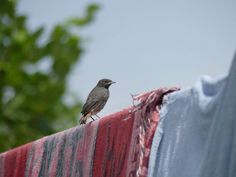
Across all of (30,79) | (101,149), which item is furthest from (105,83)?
(30,79)

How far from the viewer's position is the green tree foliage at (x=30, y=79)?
8367 millimetres

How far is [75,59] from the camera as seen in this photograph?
8.73 meters

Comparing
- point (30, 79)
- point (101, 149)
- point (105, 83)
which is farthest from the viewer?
point (30, 79)

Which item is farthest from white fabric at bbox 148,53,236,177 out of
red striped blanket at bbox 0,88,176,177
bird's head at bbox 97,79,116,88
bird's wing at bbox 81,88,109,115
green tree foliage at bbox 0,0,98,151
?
green tree foliage at bbox 0,0,98,151

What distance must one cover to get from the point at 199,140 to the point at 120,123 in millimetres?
495

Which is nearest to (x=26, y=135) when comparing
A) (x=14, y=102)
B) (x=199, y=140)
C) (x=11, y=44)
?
(x=14, y=102)

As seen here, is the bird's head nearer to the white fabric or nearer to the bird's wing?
the bird's wing

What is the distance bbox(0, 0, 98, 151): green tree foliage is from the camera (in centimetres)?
837

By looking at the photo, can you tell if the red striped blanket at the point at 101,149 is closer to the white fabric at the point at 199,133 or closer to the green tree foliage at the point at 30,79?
the white fabric at the point at 199,133

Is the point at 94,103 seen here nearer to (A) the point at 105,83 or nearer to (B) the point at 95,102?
(B) the point at 95,102

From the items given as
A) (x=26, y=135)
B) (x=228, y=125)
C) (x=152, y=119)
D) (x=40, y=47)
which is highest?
(x=40, y=47)

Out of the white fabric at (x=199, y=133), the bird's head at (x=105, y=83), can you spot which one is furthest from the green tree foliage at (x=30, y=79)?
the white fabric at (x=199, y=133)

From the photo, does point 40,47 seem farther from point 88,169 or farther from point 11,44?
point 88,169

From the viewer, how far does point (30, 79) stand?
8.43m
